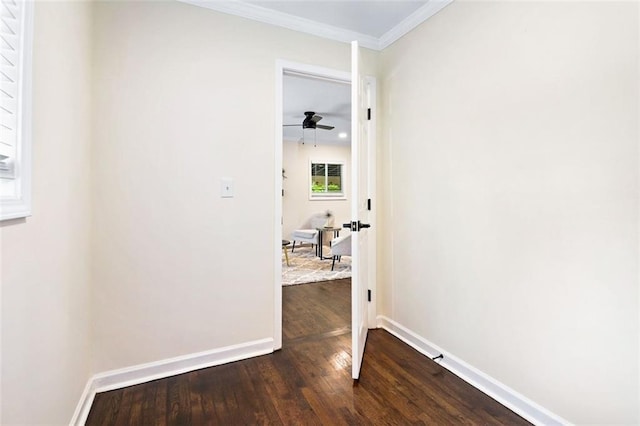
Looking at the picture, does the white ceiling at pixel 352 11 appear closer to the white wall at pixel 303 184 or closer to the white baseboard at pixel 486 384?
the white baseboard at pixel 486 384

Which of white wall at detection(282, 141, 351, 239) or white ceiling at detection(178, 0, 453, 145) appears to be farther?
white wall at detection(282, 141, 351, 239)

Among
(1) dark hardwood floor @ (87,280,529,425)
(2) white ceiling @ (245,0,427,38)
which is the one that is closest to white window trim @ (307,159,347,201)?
(2) white ceiling @ (245,0,427,38)

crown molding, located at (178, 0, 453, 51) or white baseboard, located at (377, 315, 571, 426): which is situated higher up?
crown molding, located at (178, 0, 453, 51)

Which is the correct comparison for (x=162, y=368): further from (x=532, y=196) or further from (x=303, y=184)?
(x=303, y=184)

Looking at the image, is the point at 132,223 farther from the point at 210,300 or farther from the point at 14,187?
the point at 14,187

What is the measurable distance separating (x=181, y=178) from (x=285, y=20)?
137 centimetres

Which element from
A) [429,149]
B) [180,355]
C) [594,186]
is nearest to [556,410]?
[594,186]

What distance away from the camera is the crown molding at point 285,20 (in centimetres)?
206

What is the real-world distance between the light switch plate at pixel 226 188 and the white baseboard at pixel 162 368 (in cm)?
105

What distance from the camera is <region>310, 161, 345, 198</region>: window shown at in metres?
7.46

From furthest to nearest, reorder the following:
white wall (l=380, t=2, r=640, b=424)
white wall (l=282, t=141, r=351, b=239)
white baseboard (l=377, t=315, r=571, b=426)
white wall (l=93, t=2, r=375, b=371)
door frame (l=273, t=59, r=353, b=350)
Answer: white wall (l=282, t=141, r=351, b=239)
door frame (l=273, t=59, r=353, b=350)
white wall (l=93, t=2, r=375, b=371)
white baseboard (l=377, t=315, r=571, b=426)
white wall (l=380, t=2, r=640, b=424)

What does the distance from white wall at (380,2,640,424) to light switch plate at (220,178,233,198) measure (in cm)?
134

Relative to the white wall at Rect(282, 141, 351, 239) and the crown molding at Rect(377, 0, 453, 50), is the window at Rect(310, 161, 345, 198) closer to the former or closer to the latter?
the white wall at Rect(282, 141, 351, 239)

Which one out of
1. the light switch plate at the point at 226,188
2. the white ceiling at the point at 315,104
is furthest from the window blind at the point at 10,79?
the white ceiling at the point at 315,104
